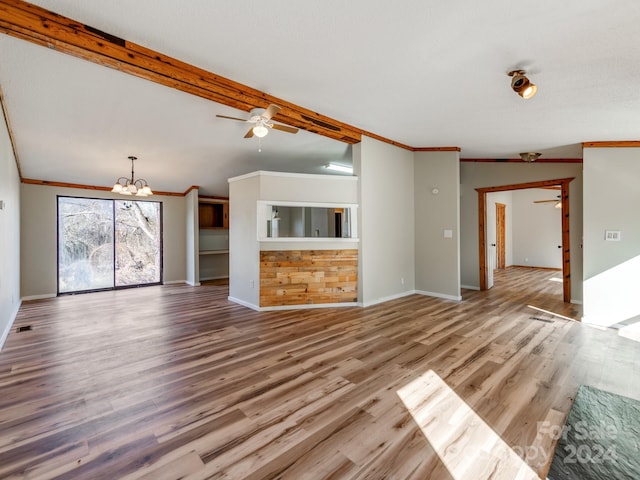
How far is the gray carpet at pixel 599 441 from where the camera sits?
1600 millimetres

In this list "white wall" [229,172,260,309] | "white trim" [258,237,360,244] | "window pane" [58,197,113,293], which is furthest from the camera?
"window pane" [58,197,113,293]

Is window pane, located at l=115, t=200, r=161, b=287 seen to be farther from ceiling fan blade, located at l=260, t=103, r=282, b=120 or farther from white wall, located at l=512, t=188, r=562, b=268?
white wall, located at l=512, t=188, r=562, b=268

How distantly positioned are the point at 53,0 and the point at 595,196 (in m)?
6.19

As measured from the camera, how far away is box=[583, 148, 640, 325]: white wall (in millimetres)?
4012

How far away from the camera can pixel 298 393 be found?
2.38 metres

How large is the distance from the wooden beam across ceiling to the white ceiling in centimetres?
9

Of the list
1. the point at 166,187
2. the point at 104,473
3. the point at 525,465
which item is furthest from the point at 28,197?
the point at 525,465

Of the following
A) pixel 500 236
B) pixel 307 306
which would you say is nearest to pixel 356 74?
pixel 307 306

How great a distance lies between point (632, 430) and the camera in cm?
194

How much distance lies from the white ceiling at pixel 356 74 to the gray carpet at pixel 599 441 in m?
2.72

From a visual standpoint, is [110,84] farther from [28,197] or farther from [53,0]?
[28,197]

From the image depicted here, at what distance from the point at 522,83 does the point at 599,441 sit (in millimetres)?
2797

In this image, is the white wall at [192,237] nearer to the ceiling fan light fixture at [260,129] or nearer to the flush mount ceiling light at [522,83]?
the ceiling fan light fixture at [260,129]

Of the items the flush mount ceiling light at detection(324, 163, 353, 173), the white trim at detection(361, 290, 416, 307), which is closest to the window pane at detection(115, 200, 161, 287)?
the flush mount ceiling light at detection(324, 163, 353, 173)
